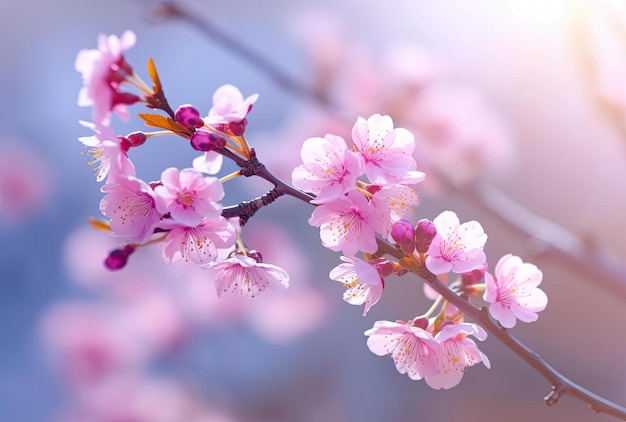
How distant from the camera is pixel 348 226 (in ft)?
2.06

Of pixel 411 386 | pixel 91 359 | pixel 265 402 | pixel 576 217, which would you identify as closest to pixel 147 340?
pixel 91 359

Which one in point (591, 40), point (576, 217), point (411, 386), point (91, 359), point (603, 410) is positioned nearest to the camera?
point (603, 410)

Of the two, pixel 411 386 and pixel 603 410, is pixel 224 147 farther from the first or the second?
pixel 411 386

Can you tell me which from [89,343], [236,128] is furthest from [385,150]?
[89,343]

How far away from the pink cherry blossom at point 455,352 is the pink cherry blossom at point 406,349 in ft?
0.04

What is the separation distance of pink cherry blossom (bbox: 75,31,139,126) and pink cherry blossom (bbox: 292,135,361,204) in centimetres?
21

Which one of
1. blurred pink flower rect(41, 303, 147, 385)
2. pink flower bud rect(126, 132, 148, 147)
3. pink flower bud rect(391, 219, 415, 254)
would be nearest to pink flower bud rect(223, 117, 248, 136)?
pink flower bud rect(126, 132, 148, 147)

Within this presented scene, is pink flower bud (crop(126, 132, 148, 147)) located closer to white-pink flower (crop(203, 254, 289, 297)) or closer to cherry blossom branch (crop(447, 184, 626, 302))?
white-pink flower (crop(203, 254, 289, 297))

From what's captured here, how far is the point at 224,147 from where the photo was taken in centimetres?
63

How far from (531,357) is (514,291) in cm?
11

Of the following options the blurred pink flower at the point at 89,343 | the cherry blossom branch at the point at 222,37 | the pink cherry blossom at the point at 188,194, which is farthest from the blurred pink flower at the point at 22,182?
the pink cherry blossom at the point at 188,194

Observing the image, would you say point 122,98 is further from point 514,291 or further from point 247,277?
point 514,291

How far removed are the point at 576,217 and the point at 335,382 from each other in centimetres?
173

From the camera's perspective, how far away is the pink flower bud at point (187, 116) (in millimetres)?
611
